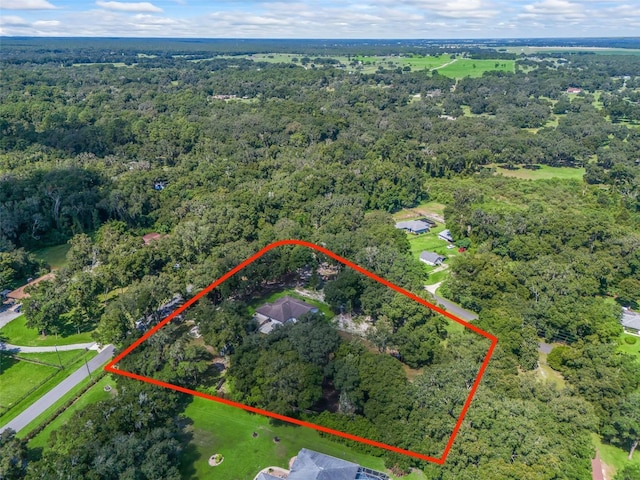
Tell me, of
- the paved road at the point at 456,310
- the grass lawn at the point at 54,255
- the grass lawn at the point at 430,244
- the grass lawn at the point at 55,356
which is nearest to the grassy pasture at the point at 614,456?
the paved road at the point at 456,310

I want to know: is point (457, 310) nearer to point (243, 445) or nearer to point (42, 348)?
point (243, 445)

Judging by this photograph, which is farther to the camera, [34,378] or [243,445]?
[34,378]

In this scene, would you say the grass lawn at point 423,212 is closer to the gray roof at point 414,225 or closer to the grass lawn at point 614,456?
the gray roof at point 414,225

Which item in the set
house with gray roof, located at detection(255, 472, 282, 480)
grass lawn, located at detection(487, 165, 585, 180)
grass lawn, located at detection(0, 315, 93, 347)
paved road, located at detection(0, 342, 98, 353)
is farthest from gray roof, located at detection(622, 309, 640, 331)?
grass lawn, located at detection(0, 315, 93, 347)

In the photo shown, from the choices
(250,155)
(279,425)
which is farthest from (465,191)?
(279,425)

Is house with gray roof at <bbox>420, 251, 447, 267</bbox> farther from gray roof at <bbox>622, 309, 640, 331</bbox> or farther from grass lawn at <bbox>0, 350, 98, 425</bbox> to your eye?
grass lawn at <bbox>0, 350, 98, 425</bbox>

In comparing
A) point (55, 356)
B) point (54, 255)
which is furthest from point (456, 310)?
point (54, 255)

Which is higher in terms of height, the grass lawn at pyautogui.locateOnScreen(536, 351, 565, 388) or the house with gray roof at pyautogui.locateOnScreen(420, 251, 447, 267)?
the house with gray roof at pyautogui.locateOnScreen(420, 251, 447, 267)
